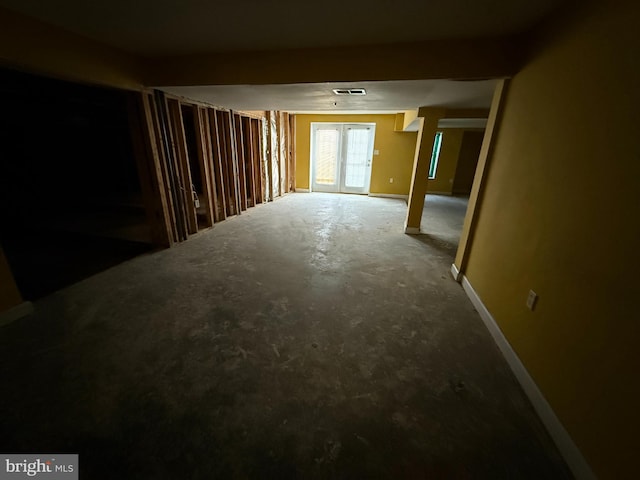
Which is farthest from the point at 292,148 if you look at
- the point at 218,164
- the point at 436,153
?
the point at 436,153

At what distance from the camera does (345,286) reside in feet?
8.75

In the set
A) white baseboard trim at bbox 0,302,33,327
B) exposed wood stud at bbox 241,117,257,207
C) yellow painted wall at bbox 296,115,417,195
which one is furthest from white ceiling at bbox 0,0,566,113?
yellow painted wall at bbox 296,115,417,195

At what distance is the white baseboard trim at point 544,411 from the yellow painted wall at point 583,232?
0.13 ft

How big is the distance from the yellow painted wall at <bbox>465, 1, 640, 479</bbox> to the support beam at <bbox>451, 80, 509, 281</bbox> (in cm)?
32

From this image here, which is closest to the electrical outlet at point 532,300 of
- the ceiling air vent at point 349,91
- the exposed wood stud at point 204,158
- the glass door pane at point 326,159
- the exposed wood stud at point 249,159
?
the ceiling air vent at point 349,91

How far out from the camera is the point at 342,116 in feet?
22.9

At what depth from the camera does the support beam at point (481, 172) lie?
7.40ft

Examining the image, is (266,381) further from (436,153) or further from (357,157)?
(436,153)

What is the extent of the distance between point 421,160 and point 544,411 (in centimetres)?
353

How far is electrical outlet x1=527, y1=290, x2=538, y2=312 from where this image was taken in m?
1.58

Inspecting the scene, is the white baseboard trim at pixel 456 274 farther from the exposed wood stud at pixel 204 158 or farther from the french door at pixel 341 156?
the french door at pixel 341 156

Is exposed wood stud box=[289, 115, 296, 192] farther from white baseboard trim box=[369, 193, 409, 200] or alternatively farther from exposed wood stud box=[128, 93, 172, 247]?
exposed wood stud box=[128, 93, 172, 247]

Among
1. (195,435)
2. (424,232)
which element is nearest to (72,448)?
(195,435)

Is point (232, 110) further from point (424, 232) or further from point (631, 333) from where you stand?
point (631, 333)
